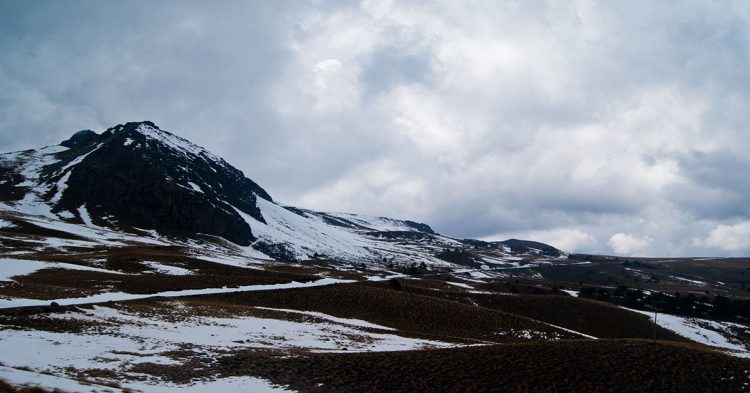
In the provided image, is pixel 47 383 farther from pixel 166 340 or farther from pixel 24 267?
pixel 24 267

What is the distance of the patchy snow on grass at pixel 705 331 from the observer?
62000 millimetres

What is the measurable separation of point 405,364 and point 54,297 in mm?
28575

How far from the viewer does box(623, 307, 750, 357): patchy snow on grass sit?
62000 millimetres

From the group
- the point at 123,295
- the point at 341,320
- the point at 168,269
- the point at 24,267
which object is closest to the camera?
the point at 123,295

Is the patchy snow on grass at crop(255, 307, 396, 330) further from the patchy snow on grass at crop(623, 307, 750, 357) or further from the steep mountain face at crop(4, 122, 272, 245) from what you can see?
the steep mountain face at crop(4, 122, 272, 245)

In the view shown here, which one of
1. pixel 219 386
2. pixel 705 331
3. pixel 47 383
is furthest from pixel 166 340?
pixel 705 331

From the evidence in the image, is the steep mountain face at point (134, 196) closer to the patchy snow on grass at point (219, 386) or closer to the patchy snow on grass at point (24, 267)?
the patchy snow on grass at point (24, 267)

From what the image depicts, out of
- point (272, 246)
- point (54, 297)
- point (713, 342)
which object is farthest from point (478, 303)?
point (272, 246)

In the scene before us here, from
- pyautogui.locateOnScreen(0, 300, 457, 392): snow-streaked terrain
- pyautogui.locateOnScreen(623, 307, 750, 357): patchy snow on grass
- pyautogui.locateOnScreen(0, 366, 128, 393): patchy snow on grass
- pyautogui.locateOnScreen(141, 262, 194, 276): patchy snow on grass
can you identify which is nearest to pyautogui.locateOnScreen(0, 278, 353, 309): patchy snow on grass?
pyautogui.locateOnScreen(0, 300, 457, 392): snow-streaked terrain

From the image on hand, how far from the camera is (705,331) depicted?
216 feet

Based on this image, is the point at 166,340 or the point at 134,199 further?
the point at 134,199

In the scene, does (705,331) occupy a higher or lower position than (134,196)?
lower

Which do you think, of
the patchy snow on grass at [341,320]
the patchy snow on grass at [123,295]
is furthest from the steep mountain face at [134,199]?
the patchy snow on grass at [341,320]

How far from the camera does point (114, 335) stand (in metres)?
27.0
